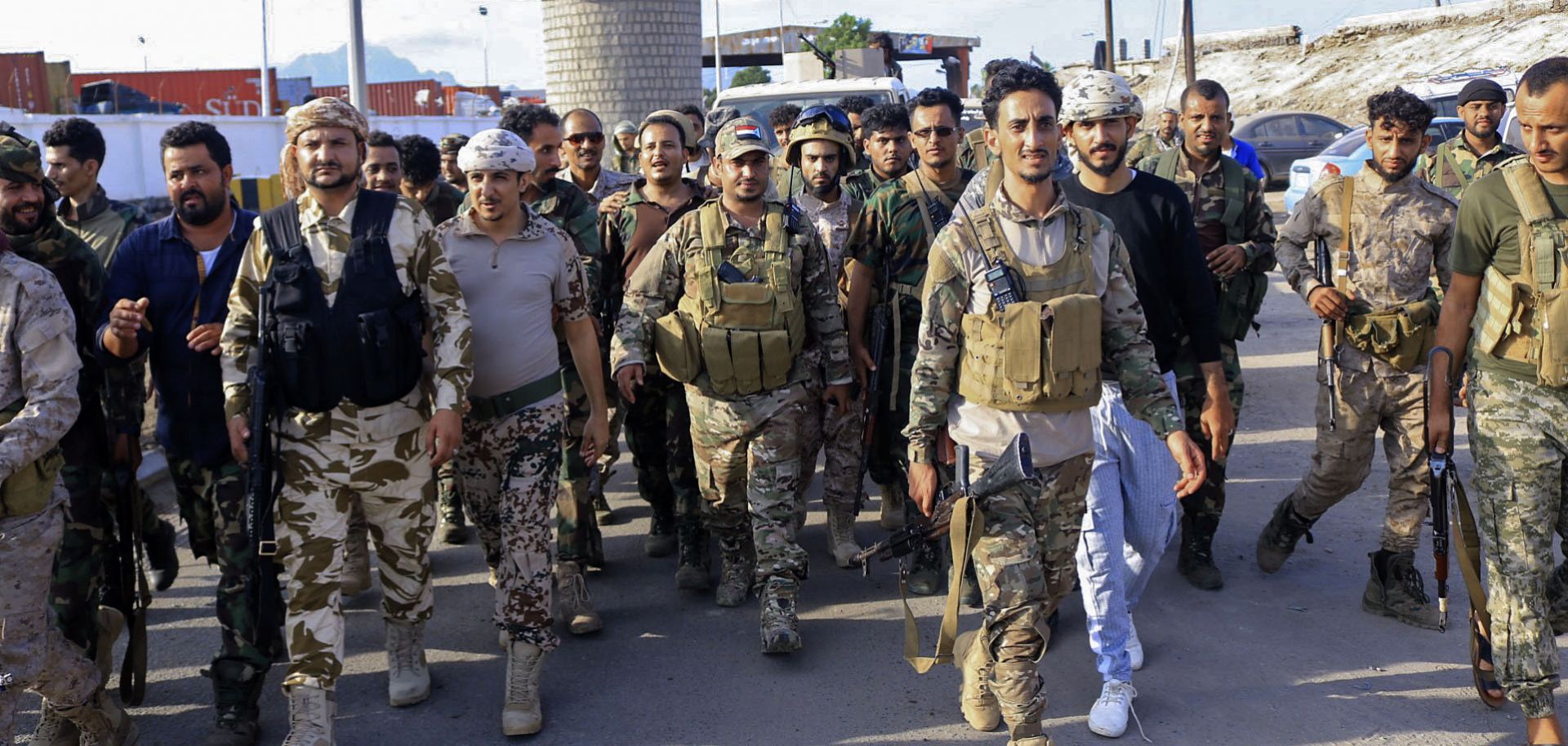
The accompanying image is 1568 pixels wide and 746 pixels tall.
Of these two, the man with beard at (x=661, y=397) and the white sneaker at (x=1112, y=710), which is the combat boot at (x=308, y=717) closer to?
the man with beard at (x=661, y=397)

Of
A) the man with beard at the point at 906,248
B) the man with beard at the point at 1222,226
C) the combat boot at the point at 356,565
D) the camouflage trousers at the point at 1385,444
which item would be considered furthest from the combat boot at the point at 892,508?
the combat boot at the point at 356,565

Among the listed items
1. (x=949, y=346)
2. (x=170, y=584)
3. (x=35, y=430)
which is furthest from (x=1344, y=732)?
(x=170, y=584)

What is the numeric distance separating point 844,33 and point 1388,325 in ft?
175

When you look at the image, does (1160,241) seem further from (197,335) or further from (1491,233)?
(197,335)

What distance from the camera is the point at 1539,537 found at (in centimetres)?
388

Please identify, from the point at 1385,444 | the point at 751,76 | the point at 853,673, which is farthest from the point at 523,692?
the point at 751,76

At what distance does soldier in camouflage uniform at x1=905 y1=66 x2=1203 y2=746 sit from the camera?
3732 mm

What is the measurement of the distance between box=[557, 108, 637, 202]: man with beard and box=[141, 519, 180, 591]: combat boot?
2.44 m

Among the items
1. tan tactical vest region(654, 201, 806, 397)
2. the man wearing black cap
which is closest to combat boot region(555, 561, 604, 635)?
tan tactical vest region(654, 201, 806, 397)

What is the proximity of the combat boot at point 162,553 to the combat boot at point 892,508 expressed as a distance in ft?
10.5

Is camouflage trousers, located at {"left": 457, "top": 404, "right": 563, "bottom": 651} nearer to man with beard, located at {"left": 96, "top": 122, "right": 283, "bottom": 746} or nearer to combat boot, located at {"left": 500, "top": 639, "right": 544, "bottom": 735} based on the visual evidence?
combat boot, located at {"left": 500, "top": 639, "right": 544, "bottom": 735}

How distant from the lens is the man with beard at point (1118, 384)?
13.6 ft

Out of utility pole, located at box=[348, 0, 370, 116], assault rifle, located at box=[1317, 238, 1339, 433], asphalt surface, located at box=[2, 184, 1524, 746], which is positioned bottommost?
asphalt surface, located at box=[2, 184, 1524, 746]

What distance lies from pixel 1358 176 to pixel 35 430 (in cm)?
474
